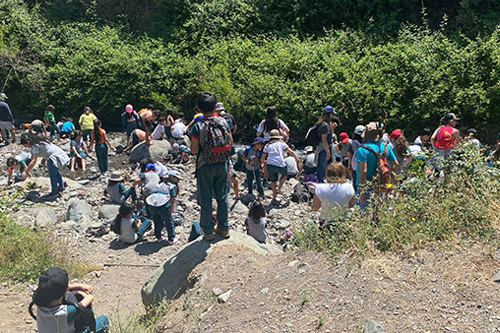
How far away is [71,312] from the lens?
5047mm

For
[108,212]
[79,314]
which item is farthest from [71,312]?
[108,212]

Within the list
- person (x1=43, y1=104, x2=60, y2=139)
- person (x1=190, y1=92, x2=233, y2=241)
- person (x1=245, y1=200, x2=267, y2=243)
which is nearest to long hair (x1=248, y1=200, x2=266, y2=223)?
person (x1=245, y1=200, x2=267, y2=243)

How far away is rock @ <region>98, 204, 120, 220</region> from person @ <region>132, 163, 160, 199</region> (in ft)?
4.47

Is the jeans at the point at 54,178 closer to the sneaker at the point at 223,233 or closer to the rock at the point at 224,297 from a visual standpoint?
the sneaker at the point at 223,233

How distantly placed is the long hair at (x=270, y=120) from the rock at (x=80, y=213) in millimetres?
4000

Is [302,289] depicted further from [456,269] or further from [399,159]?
[399,159]

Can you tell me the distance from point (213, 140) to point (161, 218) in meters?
3.66

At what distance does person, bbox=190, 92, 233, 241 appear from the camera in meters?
5.98

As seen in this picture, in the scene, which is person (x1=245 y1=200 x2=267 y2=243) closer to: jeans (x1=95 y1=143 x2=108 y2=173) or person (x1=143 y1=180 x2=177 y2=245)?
person (x1=143 y1=180 x2=177 y2=245)

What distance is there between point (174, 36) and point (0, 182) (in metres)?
10.3

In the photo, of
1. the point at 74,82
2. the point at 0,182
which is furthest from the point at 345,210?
the point at 74,82

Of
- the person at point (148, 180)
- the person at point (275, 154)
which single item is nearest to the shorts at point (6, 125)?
the person at point (148, 180)

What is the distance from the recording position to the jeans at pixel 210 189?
616cm

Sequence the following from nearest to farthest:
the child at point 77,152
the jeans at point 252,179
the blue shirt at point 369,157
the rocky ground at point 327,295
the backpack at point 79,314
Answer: the rocky ground at point 327,295, the backpack at point 79,314, the blue shirt at point 369,157, the jeans at point 252,179, the child at point 77,152
